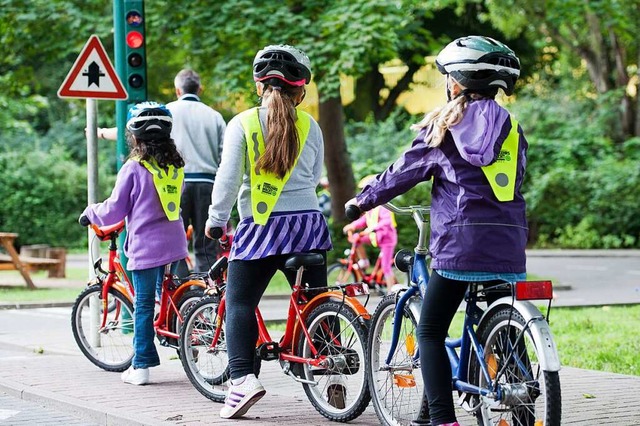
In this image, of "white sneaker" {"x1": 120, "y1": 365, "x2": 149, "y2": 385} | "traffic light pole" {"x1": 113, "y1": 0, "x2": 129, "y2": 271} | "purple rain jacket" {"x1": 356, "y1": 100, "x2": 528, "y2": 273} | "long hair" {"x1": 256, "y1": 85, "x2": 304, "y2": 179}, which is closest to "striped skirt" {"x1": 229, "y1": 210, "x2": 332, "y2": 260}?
"long hair" {"x1": 256, "y1": 85, "x2": 304, "y2": 179}

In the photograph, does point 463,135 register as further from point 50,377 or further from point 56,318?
point 56,318

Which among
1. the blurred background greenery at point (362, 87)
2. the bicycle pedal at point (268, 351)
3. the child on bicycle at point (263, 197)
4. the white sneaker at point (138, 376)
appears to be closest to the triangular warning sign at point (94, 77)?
the white sneaker at point (138, 376)

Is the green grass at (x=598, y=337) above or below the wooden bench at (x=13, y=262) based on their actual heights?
below

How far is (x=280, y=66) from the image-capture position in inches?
267

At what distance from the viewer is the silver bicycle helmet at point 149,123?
26.8ft

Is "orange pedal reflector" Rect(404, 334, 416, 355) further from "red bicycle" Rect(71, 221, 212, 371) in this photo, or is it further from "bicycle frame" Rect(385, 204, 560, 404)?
"red bicycle" Rect(71, 221, 212, 371)

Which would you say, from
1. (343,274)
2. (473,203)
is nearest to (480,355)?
(473,203)

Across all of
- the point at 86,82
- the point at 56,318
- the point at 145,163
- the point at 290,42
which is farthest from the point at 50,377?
the point at 290,42

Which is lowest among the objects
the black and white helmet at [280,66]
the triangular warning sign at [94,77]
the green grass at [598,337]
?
the green grass at [598,337]

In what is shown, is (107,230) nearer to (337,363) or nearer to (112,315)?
(112,315)

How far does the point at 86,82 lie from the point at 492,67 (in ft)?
18.1

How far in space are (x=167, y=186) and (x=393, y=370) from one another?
8.30 feet

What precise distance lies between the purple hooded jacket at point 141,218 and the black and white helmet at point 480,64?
10.1 feet

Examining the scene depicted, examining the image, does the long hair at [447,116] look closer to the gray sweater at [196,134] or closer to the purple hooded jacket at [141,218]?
the purple hooded jacket at [141,218]
